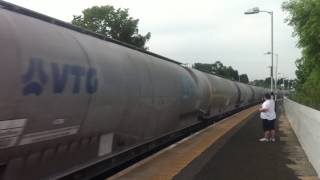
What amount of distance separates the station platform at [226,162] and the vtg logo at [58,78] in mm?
2329

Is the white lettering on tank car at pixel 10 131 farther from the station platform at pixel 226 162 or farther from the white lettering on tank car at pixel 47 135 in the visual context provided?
the station platform at pixel 226 162

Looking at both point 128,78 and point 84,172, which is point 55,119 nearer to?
point 84,172

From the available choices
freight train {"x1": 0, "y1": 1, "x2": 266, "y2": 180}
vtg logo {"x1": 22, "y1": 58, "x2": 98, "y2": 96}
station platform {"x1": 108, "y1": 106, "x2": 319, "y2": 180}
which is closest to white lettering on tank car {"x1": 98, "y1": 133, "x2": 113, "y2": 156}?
freight train {"x1": 0, "y1": 1, "x2": 266, "y2": 180}

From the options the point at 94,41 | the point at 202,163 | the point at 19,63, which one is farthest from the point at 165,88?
the point at 19,63

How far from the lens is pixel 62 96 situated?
809 cm

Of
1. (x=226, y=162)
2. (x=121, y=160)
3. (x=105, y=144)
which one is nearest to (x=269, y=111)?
(x=226, y=162)

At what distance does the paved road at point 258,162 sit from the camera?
11.3 metres

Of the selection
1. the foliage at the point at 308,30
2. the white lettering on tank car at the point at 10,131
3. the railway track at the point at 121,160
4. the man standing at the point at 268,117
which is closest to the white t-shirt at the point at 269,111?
the man standing at the point at 268,117

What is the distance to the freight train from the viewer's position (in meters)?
7.02

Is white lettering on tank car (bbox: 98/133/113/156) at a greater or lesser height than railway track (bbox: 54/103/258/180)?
greater

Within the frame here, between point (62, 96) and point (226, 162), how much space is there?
236 inches

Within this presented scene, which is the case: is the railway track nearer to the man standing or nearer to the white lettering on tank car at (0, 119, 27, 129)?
the white lettering on tank car at (0, 119, 27, 129)

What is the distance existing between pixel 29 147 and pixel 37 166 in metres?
0.53

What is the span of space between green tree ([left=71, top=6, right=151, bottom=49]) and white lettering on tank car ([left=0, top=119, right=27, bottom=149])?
64121mm
